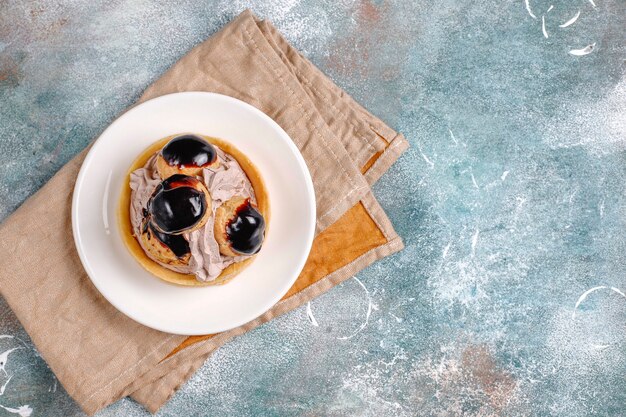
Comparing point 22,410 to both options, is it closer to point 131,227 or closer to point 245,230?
point 131,227

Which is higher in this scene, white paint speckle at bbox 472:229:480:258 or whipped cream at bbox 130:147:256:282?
whipped cream at bbox 130:147:256:282

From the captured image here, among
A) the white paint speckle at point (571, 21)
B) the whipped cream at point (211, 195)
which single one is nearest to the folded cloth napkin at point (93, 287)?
the whipped cream at point (211, 195)

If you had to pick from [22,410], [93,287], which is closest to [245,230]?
[93,287]

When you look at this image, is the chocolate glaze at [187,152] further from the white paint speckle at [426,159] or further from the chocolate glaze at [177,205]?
the white paint speckle at [426,159]

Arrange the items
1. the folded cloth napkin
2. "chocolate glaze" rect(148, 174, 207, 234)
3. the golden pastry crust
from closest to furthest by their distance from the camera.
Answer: "chocolate glaze" rect(148, 174, 207, 234) < the golden pastry crust < the folded cloth napkin

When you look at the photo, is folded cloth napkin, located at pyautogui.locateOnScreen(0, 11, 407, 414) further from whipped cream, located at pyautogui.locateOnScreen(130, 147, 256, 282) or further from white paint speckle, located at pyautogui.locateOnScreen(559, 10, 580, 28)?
white paint speckle, located at pyautogui.locateOnScreen(559, 10, 580, 28)

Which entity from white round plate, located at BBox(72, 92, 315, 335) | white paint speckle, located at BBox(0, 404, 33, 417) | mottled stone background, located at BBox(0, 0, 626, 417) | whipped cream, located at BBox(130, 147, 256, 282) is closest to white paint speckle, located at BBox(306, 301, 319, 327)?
mottled stone background, located at BBox(0, 0, 626, 417)

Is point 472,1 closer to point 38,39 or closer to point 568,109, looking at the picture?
point 568,109
